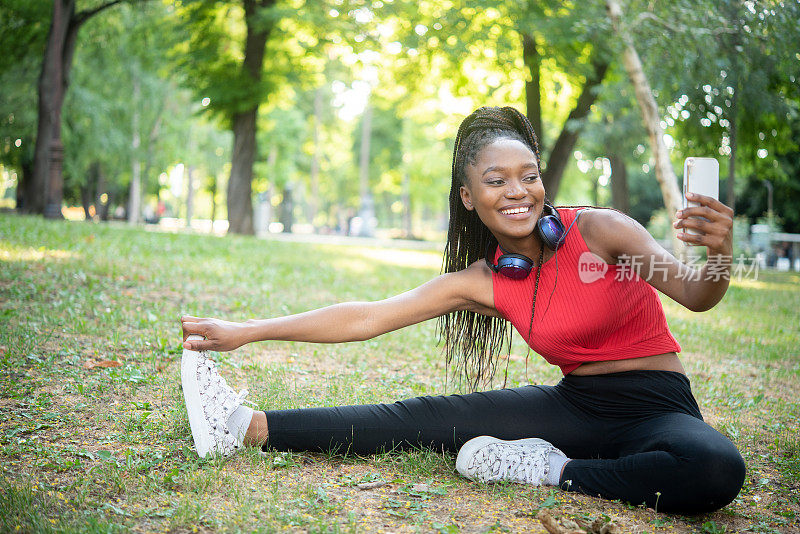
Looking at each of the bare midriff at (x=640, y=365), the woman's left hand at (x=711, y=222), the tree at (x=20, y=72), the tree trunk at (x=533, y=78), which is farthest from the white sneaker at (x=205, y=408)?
the tree at (x=20, y=72)

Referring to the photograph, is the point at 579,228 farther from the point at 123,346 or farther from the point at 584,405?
the point at 123,346

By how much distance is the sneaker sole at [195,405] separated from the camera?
330cm

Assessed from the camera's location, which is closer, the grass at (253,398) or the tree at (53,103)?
the grass at (253,398)

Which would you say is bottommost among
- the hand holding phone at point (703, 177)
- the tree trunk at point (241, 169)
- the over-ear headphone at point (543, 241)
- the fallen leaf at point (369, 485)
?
the fallen leaf at point (369, 485)

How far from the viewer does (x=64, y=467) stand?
311cm

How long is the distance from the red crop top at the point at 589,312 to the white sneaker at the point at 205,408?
1.53 metres

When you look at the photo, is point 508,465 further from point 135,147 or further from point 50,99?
point 135,147

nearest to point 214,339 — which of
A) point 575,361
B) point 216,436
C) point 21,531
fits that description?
point 216,436

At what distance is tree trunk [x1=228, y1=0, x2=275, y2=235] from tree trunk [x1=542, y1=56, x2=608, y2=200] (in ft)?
26.8

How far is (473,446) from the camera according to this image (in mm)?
3281

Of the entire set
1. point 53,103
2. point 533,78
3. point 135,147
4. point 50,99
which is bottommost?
point 53,103

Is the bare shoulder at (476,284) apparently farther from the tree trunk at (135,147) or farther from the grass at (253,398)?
the tree trunk at (135,147)

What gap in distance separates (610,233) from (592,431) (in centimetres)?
97

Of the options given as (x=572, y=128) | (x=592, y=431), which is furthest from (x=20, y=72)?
(x=592, y=431)
